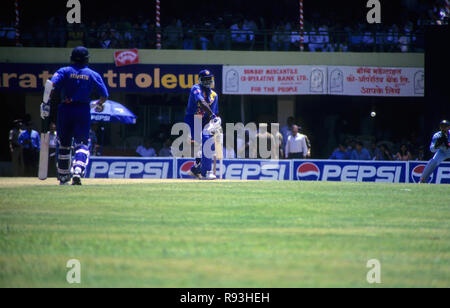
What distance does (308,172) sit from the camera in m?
19.3

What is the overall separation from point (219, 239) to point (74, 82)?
19.6 ft

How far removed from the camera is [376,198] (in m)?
10.1

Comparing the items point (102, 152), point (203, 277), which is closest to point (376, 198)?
point (203, 277)

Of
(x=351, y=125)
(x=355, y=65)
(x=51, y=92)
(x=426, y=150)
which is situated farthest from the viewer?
(x=351, y=125)

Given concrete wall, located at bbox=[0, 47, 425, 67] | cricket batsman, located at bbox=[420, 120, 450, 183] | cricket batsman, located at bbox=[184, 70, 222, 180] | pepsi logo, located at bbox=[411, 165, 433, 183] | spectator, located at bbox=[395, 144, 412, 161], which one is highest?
concrete wall, located at bbox=[0, 47, 425, 67]

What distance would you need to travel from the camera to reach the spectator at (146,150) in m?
24.4

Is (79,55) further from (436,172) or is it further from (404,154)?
(404,154)

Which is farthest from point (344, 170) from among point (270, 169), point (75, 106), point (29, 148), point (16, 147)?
point (16, 147)

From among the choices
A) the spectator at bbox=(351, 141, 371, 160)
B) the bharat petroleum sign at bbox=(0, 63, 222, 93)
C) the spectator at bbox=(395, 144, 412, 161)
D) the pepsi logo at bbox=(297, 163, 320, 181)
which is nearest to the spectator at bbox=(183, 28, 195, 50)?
the bharat petroleum sign at bbox=(0, 63, 222, 93)

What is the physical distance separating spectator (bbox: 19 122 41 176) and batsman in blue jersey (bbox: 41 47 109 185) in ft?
39.2

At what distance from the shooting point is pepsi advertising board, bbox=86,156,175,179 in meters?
18.9

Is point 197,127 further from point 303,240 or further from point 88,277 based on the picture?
point 88,277

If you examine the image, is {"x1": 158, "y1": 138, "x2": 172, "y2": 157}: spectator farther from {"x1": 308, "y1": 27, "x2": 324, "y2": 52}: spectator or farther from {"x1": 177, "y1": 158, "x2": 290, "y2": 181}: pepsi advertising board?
{"x1": 308, "y1": 27, "x2": 324, "y2": 52}: spectator
